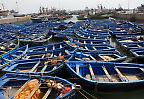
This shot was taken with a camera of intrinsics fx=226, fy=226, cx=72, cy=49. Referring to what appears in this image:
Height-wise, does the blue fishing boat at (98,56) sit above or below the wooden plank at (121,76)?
above

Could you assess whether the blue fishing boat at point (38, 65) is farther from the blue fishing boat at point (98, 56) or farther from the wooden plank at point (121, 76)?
the wooden plank at point (121, 76)

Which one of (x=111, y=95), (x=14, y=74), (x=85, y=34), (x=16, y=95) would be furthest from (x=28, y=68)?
(x=85, y=34)

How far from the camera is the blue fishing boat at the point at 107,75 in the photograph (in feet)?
44.2

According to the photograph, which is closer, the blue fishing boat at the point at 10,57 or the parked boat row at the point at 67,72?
the parked boat row at the point at 67,72

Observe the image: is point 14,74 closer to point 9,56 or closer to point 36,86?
point 36,86

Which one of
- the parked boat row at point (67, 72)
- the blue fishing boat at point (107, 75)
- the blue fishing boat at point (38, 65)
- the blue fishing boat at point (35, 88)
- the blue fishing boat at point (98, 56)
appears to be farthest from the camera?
the blue fishing boat at point (98, 56)

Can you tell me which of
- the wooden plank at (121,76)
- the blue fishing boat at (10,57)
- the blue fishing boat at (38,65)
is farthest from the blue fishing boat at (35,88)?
the blue fishing boat at (10,57)

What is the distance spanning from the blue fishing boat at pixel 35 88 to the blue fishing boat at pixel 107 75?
181cm

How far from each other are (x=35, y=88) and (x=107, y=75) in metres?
5.07

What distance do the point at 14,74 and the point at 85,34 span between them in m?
20.0

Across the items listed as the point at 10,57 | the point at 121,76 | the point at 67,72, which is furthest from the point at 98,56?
the point at 10,57

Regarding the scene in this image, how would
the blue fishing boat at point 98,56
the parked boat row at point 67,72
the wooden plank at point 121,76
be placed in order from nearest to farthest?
the parked boat row at point 67,72
the wooden plank at point 121,76
the blue fishing boat at point 98,56

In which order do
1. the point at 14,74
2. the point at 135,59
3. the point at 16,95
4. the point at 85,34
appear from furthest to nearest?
the point at 85,34, the point at 135,59, the point at 14,74, the point at 16,95

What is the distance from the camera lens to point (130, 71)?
52.9ft
